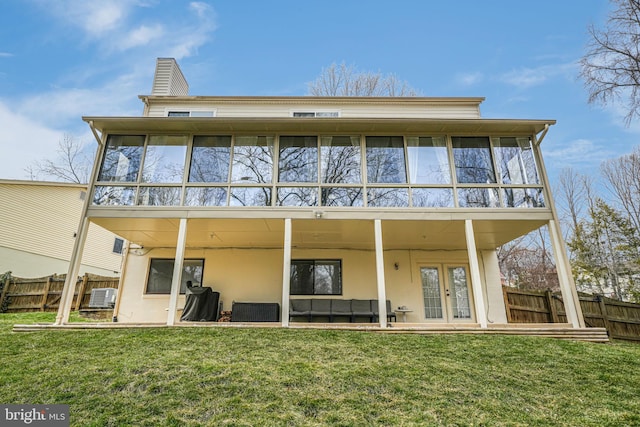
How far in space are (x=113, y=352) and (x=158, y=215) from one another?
3193 millimetres

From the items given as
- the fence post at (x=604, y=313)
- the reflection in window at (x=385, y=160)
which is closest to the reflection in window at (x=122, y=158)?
the reflection in window at (x=385, y=160)

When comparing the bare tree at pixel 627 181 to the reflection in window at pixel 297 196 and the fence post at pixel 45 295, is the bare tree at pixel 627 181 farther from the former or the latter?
the fence post at pixel 45 295

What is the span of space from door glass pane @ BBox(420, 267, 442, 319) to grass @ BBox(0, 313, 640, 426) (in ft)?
11.4

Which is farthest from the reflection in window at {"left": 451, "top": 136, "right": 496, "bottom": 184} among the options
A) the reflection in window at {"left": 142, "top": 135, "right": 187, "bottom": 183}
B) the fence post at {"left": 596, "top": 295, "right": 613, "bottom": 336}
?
the reflection in window at {"left": 142, "top": 135, "right": 187, "bottom": 183}

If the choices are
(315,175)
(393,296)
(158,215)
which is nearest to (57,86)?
(158,215)

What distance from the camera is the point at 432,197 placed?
25.6 ft

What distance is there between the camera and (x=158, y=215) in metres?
7.58

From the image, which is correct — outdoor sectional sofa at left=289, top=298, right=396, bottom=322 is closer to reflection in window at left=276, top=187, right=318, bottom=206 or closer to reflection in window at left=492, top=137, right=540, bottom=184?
reflection in window at left=276, top=187, right=318, bottom=206

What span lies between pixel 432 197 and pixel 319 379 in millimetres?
5083

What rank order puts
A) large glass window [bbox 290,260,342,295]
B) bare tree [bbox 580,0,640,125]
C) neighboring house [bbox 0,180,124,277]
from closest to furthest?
large glass window [bbox 290,260,342,295]
bare tree [bbox 580,0,640,125]
neighboring house [bbox 0,180,124,277]

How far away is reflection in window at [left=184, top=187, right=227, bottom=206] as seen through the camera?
7.75 meters

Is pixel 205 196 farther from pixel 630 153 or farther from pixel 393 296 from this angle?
pixel 630 153

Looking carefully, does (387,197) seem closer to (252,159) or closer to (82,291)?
(252,159)

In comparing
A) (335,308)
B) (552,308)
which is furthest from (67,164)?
(552,308)
